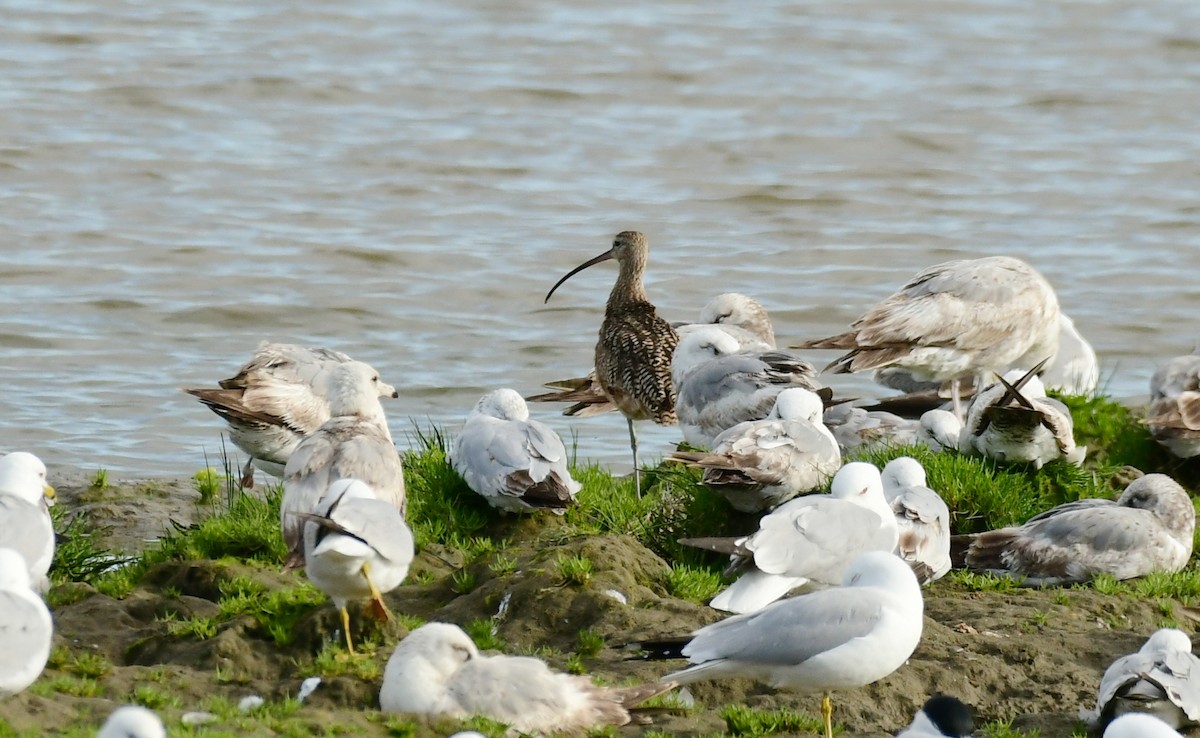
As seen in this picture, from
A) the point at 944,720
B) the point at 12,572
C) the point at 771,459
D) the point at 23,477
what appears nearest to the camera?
the point at 944,720

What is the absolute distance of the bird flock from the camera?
22.1ft

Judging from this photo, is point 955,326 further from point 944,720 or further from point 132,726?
point 132,726

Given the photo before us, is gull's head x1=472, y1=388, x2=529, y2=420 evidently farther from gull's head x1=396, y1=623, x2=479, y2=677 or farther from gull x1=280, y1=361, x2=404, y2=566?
gull's head x1=396, y1=623, x2=479, y2=677

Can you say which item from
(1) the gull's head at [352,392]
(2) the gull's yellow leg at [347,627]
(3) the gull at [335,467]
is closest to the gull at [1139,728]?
(2) the gull's yellow leg at [347,627]

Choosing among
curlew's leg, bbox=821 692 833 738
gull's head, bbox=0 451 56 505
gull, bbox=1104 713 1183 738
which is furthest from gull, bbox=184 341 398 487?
gull, bbox=1104 713 1183 738

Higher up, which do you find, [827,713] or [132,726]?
[132,726]

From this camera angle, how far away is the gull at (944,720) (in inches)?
256

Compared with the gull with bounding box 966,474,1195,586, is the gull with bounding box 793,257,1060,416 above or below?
above

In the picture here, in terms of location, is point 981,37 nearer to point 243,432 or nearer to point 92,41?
point 92,41

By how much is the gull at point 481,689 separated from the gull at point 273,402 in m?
3.67

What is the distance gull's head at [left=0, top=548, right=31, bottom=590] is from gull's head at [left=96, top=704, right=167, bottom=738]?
138 centimetres

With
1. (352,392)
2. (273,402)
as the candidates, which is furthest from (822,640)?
(273,402)

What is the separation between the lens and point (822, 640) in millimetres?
6836

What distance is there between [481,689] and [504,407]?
3.89 meters
